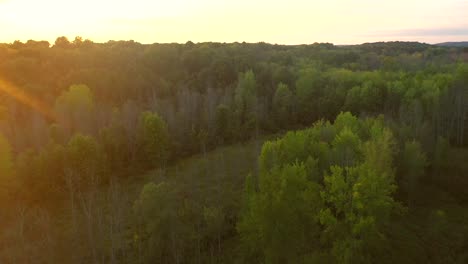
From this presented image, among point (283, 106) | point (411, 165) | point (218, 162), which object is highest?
point (283, 106)

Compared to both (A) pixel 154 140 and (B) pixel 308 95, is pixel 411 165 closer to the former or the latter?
(A) pixel 154 140

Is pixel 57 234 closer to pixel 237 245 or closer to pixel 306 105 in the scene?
pixel 237 245

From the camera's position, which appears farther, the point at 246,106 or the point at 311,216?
the point at 246,106

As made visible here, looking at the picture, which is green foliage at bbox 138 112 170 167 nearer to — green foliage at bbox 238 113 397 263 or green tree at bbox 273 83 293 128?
green foliage at bbox 238 113 397 263

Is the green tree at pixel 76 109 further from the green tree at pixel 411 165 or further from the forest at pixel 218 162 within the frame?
the green tree at pixel 411 165

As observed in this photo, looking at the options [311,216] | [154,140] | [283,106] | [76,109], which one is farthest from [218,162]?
[311,216]

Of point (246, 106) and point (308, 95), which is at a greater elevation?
point (308, 95)

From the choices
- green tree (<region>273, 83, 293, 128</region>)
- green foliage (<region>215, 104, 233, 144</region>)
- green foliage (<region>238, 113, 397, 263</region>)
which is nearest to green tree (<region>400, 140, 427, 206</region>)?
green foliage (<region>238, 113, 397, 263</region>)

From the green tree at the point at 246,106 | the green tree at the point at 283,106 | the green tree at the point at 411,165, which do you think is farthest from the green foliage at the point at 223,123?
the green tree at the point at 411,165

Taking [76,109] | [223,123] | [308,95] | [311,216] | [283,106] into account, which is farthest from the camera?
[308,95]
